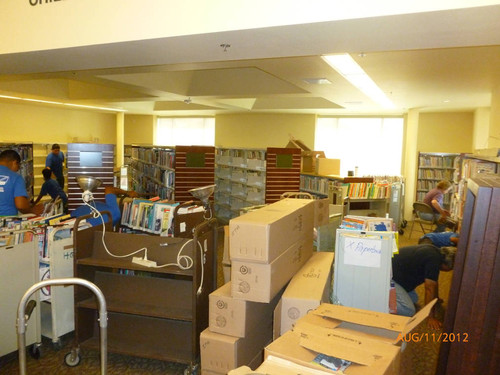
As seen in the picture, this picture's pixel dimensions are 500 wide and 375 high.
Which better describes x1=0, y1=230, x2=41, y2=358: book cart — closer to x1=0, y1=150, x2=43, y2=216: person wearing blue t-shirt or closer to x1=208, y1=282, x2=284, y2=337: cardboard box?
x1=0, y1=150, x2=43, y2=216: person wearing blue t-shirt

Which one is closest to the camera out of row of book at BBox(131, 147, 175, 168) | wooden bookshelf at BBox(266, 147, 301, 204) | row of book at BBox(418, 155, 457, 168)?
wooden bookshelf at BBox(266, 147, 301, 204)

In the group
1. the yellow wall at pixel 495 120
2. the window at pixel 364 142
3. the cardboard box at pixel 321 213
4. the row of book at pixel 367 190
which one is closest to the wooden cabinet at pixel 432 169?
the window at pixel 364 142

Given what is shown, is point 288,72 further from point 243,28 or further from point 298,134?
point 298,134

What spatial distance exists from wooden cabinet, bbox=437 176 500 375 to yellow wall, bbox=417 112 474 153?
9779 millimetres

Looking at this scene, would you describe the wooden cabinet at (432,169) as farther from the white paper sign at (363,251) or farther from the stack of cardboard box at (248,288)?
the stack of cardboard box at (248,288)

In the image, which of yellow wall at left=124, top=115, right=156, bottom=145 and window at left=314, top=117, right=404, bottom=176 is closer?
window at left=314, top=117, right=404, bottom=176

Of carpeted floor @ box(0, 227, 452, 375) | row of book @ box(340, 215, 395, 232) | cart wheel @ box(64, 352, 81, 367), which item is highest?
row of book @ box(340, 215, 395, 232)

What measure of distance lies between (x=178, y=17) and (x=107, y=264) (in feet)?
6.67

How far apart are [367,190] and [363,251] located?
4631 millimetres

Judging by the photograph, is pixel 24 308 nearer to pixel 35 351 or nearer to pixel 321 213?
pixel 35 351

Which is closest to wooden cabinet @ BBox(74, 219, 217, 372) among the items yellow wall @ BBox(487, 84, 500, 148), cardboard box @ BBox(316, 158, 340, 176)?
yellow wall @ BBox(487, 84, 500, 148)

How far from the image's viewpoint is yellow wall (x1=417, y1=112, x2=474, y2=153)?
1086 cm

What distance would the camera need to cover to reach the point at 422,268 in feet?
14.2

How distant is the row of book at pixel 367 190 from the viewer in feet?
24.9
